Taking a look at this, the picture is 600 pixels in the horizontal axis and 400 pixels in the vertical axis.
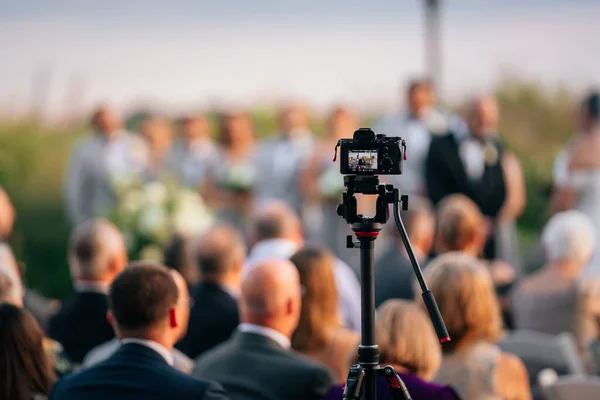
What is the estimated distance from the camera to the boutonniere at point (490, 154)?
941 centimetres

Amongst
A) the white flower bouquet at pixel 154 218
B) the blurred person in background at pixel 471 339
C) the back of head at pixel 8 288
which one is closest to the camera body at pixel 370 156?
the blurred person in background at pixel 471 339

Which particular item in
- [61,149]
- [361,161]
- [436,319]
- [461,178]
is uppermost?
[361,161]

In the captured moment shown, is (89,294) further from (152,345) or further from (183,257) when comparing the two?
(152,345)

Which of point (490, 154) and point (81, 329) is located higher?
point (490, 154)

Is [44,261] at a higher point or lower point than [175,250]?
lower

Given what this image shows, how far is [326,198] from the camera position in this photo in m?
9.63

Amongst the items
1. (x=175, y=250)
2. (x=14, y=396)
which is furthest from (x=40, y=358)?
(x=175, y=250)

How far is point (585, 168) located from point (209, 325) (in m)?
4.75

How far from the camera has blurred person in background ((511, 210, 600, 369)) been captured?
6098mm

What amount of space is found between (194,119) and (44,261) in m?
2.57

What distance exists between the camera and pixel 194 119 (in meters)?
11.0

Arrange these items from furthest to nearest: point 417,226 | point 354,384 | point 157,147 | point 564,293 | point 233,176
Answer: point 157,147, point 233,176, point 417,226, point 564,293, point 354,384

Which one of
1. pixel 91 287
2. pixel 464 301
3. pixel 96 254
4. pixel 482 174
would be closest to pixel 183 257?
pixel 96 254

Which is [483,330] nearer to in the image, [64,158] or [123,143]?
[123,143]
